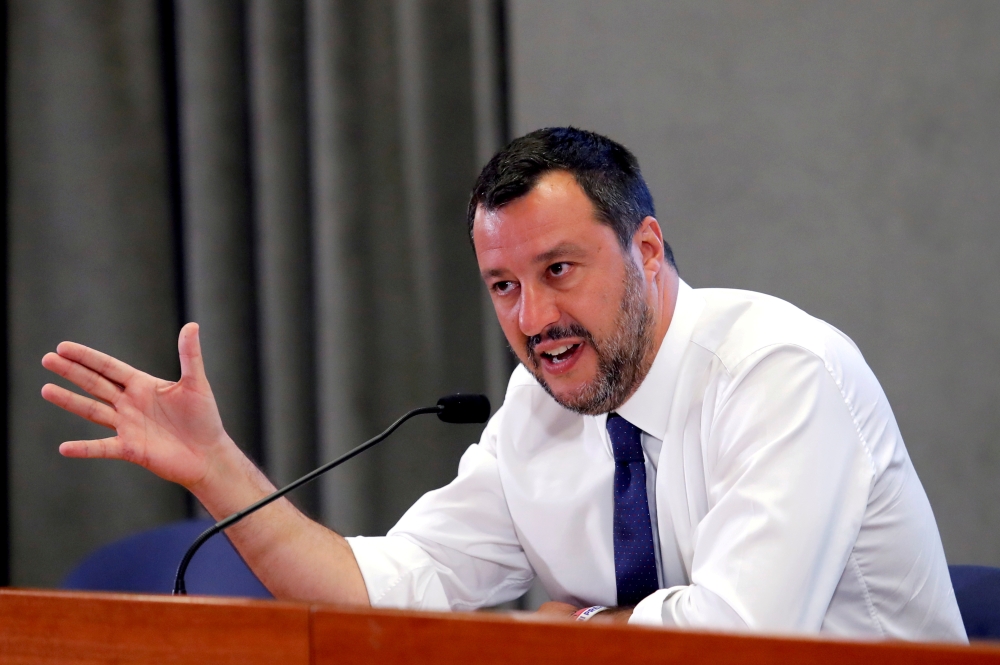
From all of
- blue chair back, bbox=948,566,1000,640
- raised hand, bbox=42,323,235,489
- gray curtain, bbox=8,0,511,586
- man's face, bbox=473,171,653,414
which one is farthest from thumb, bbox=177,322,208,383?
blue chair back, bbox=948,566,1000,640

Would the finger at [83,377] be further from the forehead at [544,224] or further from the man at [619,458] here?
the forehead at [544,224]

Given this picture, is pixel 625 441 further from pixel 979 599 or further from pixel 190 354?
pixel 190 354

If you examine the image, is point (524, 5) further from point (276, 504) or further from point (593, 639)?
point (593, 639)

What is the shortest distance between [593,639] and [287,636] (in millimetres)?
280

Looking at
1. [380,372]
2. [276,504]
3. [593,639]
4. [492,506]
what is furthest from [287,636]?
[380,372]

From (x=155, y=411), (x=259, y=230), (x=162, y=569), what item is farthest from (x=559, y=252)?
(x=259, y=230)

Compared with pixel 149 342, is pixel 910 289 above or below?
above

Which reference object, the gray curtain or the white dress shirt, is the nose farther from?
the gray curtain

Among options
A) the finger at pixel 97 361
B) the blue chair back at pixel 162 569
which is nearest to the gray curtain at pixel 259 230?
the blue chair back at pixel 162 569

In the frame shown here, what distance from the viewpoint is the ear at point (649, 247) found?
162 centimetres

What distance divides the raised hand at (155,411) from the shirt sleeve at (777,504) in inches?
28.2

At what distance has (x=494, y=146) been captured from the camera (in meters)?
2.54

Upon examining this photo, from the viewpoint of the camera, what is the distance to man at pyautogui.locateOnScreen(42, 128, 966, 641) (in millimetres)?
1276

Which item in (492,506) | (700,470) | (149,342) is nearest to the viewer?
(700,470)
